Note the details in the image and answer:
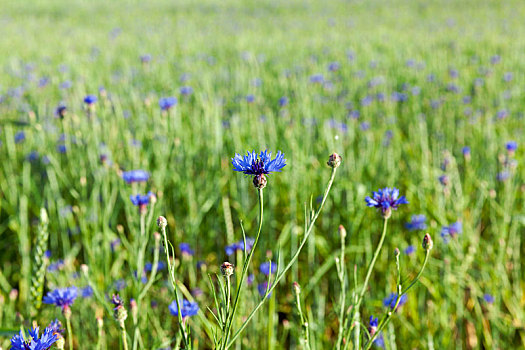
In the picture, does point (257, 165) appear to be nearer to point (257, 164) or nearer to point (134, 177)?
point (257, 164)

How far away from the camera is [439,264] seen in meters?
1.47

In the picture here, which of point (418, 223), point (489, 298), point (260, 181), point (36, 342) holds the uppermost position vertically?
point (260, 181)

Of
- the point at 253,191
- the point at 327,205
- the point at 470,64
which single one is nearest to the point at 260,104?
the point at 253,191

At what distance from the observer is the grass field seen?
1.20 meters

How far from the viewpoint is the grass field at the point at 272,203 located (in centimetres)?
120

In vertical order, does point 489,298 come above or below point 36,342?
below

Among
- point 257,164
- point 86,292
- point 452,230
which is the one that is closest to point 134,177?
point 86,292

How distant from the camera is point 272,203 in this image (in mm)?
1676

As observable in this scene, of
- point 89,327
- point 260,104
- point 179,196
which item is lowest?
point 89,327

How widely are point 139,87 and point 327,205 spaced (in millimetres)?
2186

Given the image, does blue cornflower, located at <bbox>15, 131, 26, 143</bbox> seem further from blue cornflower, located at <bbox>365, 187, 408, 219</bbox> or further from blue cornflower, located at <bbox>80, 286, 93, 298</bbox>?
blue cornflower, located at <bbox>365, 187, 408, 219</bbox>

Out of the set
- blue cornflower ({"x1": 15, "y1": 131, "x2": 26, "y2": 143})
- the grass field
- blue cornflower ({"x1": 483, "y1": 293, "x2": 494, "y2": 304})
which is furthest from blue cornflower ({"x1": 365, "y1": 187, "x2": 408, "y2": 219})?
blue cornflower ({"x1": 15, "y1": 131, "x2": 26, "y2": 143})

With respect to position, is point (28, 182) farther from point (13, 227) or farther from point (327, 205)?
point (327, 205)

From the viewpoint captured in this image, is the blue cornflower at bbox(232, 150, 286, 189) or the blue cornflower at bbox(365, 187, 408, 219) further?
the blue cornflower at bbox(365, 187, 408, 219)
